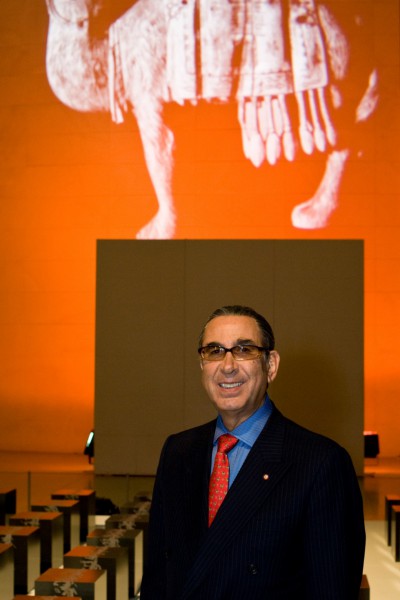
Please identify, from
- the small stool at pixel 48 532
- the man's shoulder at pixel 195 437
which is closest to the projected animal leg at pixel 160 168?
the small stool at pixel 48 532

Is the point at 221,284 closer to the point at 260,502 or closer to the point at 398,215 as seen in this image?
the point at 398,215

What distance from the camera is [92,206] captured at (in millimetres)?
18031

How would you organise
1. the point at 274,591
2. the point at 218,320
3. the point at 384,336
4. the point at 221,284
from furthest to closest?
the point at 384,336, the point at 221,284, the point at 218,320, the point at 274,591

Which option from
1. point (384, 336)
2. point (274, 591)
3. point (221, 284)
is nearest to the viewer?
point (274, 591)

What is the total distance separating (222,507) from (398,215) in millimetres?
15543

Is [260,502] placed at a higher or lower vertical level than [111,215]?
lower

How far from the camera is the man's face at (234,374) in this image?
270cm

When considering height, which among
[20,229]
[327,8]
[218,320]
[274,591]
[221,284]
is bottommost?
[274,591]

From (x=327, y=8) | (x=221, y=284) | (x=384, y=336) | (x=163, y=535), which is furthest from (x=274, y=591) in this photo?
(x=327, y=8)

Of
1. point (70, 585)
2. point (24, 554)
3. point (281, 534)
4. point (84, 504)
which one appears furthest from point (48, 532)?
point (281, 534)

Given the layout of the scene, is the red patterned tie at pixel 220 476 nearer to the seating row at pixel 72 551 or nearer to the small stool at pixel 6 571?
the seating row at pixel 72 551

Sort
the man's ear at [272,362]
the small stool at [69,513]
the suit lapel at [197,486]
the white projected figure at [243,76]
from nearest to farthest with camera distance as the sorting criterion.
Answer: the suit lapel at [197,486] < the man's ear at [272,362] < the small stool at [69,513] < the white projected figure at [243,76]

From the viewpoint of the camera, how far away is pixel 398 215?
17453 millimetres

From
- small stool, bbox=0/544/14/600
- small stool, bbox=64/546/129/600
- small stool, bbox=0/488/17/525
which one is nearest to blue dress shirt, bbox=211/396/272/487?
small stool, bbox=64/546/129/600
